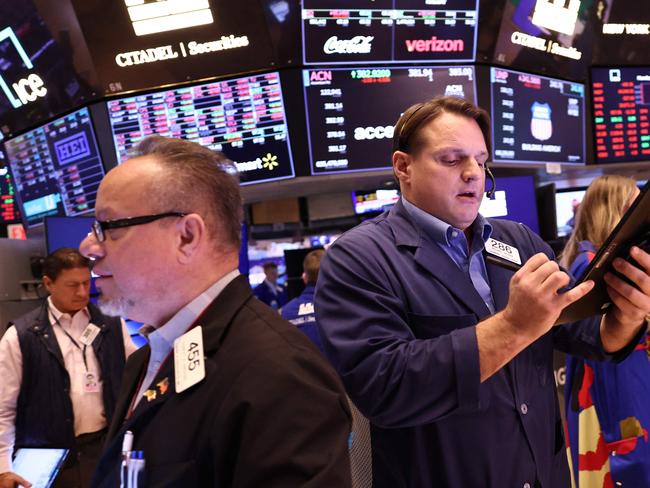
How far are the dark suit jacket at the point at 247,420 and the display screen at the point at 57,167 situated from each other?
11.6ft

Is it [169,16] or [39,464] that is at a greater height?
[169,16]

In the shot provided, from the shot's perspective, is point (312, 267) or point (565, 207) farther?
point (565, 207)

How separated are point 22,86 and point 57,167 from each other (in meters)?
0.60

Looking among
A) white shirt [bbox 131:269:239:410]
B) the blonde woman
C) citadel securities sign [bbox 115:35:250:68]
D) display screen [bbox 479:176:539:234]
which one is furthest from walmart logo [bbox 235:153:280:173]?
white shirt [bbox 131:269:239:410]

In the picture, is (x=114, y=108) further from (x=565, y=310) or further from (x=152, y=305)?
(x=565, y=310)

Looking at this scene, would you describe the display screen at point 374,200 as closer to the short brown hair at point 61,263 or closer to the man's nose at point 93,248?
the short brown hair at point 61,263

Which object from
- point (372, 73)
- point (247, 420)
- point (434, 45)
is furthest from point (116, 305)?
point (434, 45)

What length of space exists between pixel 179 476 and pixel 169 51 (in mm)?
3524

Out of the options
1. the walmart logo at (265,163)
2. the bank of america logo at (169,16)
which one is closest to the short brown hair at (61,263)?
the walmart logo at (265,163)

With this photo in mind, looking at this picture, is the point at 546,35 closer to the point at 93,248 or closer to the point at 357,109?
the point at 357,109

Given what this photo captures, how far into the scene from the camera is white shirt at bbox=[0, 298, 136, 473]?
2988mm

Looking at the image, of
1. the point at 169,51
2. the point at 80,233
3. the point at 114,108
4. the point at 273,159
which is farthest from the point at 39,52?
the point at 273,159

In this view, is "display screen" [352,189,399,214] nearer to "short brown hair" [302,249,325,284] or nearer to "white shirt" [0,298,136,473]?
"short brown hair" [302,249,325,284]

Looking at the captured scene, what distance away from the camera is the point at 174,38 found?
4039 mm
